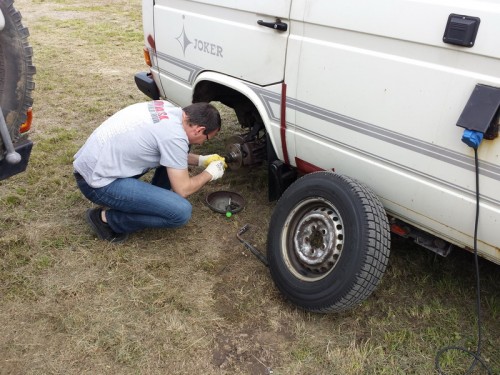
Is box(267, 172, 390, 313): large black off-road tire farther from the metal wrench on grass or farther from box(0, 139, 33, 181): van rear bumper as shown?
box(0, 139, 33, 181): van rear bumper

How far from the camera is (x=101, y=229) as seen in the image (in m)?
3.13

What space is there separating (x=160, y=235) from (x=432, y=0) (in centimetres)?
218

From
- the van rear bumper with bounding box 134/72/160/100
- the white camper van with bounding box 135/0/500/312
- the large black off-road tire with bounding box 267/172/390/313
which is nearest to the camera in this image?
the white camper van with bounding box 135/0/500/312

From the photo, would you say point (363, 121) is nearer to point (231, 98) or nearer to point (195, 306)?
point (195, 306)

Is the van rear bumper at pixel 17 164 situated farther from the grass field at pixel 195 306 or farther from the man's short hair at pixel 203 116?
the man's short hair at pixel 203 116

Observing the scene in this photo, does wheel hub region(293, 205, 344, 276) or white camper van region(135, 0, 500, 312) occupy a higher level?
white camper van region(135, 0, 500, 312)

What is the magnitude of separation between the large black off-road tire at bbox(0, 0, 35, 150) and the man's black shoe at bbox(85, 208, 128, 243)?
33.7 inches

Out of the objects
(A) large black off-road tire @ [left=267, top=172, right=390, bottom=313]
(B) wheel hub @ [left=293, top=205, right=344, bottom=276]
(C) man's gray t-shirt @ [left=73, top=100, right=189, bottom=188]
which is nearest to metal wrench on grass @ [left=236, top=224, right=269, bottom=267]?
(A) large black off-road tire @ [left=267, top=172, right=390, bottom=313]

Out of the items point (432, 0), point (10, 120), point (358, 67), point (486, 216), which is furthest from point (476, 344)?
point (10, 120)

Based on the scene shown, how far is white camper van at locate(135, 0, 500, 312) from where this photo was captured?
2.01 meters

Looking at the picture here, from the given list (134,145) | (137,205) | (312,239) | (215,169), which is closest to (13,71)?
(134,145)

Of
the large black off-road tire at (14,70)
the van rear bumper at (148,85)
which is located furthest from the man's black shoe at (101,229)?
the van rear bumper at (148,85)

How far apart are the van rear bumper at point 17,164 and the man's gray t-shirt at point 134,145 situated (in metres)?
0.50

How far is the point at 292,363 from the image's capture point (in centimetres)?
234
